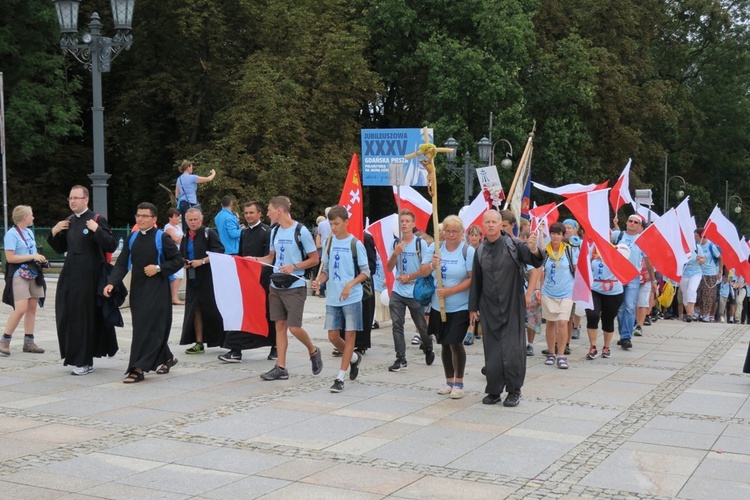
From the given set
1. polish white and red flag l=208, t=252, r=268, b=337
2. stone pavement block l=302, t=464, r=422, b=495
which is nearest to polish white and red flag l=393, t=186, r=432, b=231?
polish white and red flag l=208, t=252, r=268, b=337

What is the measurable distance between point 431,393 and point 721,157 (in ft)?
149

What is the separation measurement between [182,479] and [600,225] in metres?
7.03

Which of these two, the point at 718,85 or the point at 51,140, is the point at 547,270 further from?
the point at 718,85

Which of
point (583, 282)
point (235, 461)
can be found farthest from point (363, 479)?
point (583, 282)

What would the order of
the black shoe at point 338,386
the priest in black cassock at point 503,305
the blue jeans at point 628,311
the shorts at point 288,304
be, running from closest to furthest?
1. the priest in black cassock at point 503,305
2. the black shoe at point 338,386
3. the shorts at point 288,304
4. the blue jeans at point 628,311

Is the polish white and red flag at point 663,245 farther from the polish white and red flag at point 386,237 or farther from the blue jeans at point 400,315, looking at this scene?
the blue jeans at point 400,315

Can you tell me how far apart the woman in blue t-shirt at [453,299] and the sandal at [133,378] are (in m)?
2.99

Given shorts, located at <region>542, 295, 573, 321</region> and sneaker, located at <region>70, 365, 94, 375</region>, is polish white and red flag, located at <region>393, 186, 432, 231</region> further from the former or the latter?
sneaker, located at <region>70, 365, 94, 375</region>

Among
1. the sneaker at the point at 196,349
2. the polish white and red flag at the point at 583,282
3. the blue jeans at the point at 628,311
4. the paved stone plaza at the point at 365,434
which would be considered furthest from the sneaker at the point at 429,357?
the blue jeans at the point at 628,311

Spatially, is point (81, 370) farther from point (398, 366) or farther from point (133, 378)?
point (398, 366)

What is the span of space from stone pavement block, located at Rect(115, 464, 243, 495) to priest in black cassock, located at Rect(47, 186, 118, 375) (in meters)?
3.87

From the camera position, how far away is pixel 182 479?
19.5 ft

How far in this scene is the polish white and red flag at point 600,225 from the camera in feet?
37.0

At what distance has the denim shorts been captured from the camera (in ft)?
29.7
